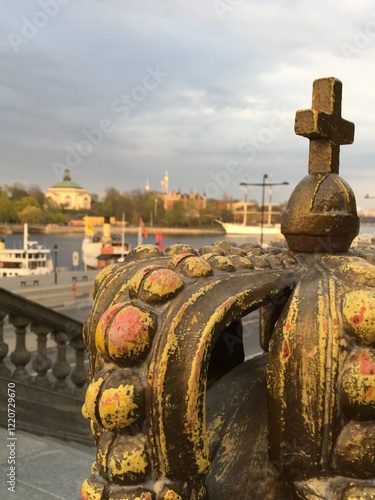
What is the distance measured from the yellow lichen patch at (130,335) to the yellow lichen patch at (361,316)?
1.59 feet

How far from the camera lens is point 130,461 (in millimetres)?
1253

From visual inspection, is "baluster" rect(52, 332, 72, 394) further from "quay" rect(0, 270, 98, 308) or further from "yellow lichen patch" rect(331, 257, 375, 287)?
"quay" rect(0, 270, 98, 308)

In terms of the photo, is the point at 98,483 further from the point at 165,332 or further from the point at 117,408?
the point at 165,332

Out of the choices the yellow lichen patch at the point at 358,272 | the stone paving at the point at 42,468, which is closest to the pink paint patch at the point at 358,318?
the yellow lichen patch at the point at 358,272

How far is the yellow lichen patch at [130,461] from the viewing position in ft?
4.12

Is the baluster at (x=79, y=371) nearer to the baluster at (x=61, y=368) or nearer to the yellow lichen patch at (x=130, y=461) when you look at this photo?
the baluster at (x=61, y=368)

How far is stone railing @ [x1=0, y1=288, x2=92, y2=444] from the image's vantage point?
4545mm

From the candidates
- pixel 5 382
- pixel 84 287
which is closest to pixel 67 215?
pixel 84 287

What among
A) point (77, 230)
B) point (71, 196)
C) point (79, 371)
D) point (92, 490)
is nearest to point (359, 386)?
point (92, 490)

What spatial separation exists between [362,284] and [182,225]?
6187 centimetres

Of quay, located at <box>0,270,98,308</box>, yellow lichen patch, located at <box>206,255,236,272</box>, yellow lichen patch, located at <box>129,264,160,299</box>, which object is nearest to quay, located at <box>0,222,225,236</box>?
quay, located at <box>0,270,98,308</box>

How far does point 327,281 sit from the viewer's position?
143 cm

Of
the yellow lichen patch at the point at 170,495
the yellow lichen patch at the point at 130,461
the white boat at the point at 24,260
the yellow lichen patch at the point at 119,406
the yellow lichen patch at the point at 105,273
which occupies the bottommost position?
the white boat at the point at 24,260

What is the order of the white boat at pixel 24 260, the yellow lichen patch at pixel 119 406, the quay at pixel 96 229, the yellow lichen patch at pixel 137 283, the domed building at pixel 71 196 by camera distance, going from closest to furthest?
the yellow lichen patch at pixel 119 406
the yellow lichen patch at pixel 137 283
the white boat at pixel 24 260
the quay at pixel 96 229
the domed building at pixel 71 196
